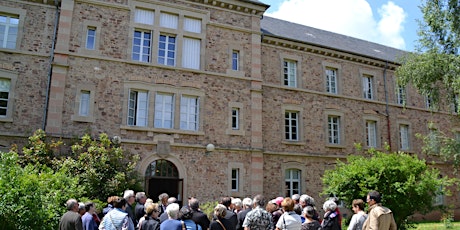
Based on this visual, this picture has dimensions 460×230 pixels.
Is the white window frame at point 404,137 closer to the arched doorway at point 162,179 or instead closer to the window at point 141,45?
the arched doorway at point 162,179

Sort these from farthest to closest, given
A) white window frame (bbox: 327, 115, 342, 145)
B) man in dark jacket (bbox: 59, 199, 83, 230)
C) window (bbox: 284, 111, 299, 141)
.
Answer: white window frame (bbox: 327, 115, 342, 145), window (bbox: 284, 111, 299, 141), man in dark jacket (bbox: 59, 199, 83, 230)

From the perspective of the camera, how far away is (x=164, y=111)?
1530cm

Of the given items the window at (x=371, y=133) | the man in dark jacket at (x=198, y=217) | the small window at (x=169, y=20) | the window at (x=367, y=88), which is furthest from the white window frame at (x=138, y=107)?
the window at (x=367, y=88)

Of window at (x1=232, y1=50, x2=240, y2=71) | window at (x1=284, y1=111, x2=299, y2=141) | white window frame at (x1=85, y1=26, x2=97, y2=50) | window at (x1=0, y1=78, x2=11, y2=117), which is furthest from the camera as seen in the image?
window at (x1=284, y1=111, x2=299, y2=141)

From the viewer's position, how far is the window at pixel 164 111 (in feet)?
49.7

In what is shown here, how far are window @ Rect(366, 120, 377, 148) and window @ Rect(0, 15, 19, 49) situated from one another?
16.7 m

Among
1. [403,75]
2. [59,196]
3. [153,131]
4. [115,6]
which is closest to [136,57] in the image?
[115,6]

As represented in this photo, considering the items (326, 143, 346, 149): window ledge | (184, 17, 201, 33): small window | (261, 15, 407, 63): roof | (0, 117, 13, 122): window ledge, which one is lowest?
(326, 143, 346, 149): window ledge

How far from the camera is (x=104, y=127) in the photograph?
560 inches

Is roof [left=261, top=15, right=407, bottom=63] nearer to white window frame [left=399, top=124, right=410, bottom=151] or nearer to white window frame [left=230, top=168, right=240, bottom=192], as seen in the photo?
white window frame [left=399, top=124, right=410, bottom=151]

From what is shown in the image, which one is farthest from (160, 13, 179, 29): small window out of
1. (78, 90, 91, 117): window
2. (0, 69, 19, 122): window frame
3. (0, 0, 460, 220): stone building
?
(0, 69, 19, 122): window frame

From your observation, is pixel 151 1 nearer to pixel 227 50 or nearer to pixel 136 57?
pixel 136 57

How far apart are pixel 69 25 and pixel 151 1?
3296mm

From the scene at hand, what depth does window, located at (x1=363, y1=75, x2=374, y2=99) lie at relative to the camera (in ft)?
69.1
